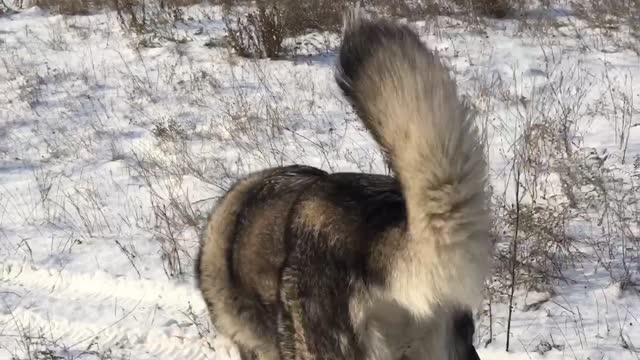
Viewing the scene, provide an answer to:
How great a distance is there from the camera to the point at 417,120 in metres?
1.82

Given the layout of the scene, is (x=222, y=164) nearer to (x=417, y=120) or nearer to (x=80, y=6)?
(x=417, y=120)

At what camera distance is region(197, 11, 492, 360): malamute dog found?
1804mm

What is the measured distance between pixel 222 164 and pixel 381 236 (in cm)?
365

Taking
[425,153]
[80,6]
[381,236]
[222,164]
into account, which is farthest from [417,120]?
[80,6]

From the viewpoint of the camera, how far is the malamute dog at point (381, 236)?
1.80 m

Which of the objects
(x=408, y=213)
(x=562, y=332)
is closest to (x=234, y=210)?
(x=408, y=213)

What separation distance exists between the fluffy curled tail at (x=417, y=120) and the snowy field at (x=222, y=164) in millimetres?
1734

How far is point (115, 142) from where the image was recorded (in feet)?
20.9

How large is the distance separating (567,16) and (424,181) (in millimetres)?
7286

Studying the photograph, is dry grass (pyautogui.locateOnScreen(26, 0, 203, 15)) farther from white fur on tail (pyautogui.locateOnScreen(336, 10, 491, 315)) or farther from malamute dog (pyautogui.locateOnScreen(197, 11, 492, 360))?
white fur on tail (pyautogui.locateOnScreen(336, 10, 491, 315))

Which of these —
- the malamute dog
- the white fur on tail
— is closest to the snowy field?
the malamute dog

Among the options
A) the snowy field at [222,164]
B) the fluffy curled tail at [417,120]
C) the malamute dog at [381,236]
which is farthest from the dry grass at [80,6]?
the fluffy curled tail at [417,120]

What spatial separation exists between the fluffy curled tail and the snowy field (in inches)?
68.3

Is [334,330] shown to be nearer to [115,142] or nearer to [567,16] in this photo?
[115,142]
